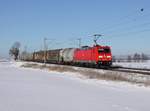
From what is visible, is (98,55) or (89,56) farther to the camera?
(89,56)

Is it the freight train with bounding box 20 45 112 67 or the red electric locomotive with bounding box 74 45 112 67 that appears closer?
the red electric locomotive with bounding box 74 45 112 67

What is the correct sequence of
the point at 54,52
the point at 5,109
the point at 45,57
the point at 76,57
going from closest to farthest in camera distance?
the point at 5,109 < the point at 76,57 < the point at 54,52 < the point at 45,57

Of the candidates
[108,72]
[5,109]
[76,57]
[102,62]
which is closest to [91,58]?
[102,62]

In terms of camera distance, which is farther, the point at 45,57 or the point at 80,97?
the point at 45,57

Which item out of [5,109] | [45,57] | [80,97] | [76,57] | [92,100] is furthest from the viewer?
[45,57]

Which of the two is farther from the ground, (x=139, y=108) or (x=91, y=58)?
(x=91, y=58)

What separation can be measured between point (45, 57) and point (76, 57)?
27.5 metres

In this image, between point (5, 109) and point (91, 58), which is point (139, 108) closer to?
point (5, 109)

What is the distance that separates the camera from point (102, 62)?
4019cm

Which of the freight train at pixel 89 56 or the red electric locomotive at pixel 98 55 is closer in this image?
the red electric locomotive at pixel 98 55

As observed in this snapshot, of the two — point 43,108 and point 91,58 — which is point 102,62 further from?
point 43,108

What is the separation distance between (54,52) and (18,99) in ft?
172

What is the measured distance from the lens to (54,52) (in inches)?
2608

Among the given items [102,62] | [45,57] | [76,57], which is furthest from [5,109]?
[45,57]
